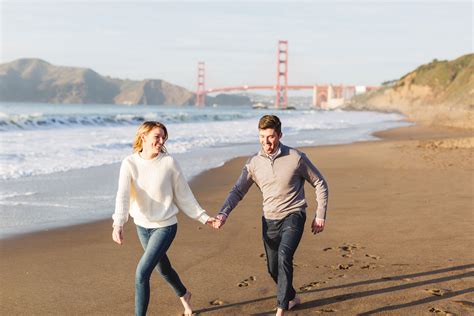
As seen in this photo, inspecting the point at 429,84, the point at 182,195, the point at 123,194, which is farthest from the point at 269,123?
the point at 429,84

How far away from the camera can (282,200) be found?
338cm

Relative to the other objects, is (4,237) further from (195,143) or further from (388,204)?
(195,143)

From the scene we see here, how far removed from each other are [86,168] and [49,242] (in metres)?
5.84

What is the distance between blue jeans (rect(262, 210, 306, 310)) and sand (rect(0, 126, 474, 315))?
27cm

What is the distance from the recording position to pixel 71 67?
534ft

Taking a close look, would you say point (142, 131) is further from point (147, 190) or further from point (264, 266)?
point (264, 266)

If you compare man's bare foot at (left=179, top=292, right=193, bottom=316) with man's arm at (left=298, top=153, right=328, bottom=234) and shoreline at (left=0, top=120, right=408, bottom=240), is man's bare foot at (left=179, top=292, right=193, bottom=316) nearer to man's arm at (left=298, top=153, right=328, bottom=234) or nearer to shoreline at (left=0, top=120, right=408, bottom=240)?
man's arm at (left=298, top=153, right=328, bottom=234)

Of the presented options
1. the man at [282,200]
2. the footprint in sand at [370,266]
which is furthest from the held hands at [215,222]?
the footprint in sand at [370,266]

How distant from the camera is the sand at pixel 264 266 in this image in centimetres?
358

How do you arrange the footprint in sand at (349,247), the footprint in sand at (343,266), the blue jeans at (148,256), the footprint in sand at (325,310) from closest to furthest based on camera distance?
the blue jeans at (148,256) < the footprint in sand at (325,310) < the footprint in sand at (343,266) < the footprint in sand at (349,247)

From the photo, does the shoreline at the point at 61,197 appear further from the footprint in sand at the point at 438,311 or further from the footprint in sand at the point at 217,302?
the footprint in sand at the point at 438,311

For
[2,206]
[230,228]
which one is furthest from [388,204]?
[2,206]

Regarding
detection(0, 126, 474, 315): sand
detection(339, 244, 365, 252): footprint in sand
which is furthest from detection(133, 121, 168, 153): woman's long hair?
detection(339, 244, 365, 252): footprint in sand

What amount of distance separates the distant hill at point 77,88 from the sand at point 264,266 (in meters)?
123
